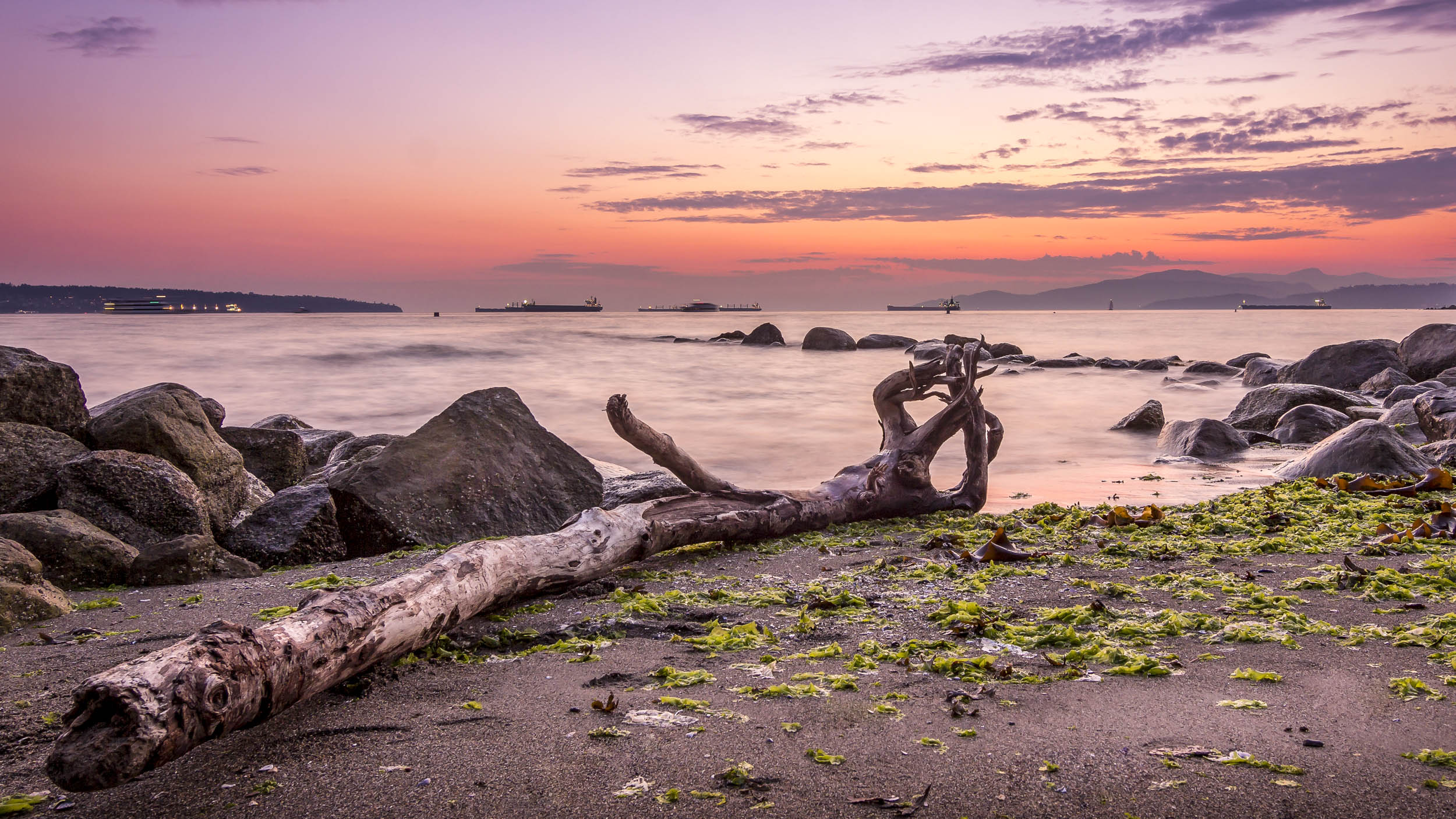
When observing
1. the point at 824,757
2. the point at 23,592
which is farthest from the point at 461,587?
the point at 23,592

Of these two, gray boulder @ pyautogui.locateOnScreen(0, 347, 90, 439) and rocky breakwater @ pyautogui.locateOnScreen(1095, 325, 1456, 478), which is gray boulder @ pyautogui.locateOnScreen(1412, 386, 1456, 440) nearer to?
rocky breakwater @ pyautogui.locateOnScreen(1095, 325, 1456, 478)

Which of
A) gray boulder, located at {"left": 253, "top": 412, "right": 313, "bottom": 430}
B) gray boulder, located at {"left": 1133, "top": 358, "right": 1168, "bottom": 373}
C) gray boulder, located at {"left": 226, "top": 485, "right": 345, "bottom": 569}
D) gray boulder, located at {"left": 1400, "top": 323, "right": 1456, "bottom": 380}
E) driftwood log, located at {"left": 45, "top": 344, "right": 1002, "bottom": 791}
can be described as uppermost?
gray boulder, located at {"left": 1400, "top": 323, "right": 1456, "bottom": 380}

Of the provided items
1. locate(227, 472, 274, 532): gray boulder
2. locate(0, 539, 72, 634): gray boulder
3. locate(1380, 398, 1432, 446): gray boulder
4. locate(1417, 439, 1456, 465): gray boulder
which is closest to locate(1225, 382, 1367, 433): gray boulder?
locate(1380, 398, 1432, 446): gray boulder

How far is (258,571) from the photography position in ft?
16.4

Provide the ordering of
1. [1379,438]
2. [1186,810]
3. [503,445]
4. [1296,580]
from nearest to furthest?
[1186,810] < [1296,580] < [503,445] < [1379,438]

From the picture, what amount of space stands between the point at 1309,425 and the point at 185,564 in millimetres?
12634

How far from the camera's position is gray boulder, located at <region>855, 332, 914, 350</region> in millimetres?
38188

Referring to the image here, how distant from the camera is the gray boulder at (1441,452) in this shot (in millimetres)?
7988

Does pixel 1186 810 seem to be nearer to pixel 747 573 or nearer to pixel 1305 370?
pixel 747 573

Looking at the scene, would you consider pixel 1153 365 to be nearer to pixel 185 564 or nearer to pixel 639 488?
pixel 639 488

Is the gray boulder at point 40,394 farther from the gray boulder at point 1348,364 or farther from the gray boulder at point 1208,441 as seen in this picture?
the gray boulder at point 1348,364

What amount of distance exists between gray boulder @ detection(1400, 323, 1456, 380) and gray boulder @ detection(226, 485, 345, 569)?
2008 cm

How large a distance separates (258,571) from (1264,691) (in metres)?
5.01

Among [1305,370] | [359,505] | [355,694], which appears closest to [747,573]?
[355,694]
